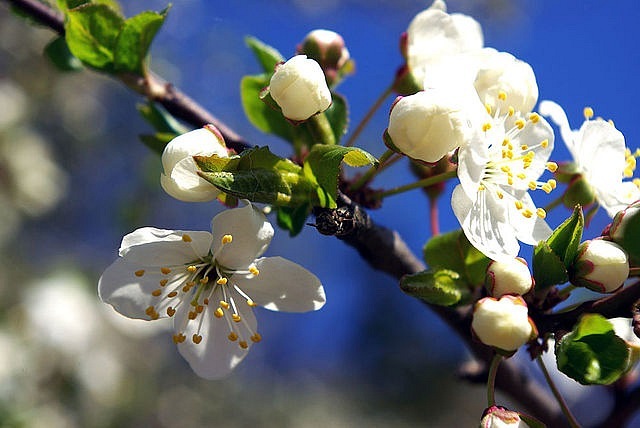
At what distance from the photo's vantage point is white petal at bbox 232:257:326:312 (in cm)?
94

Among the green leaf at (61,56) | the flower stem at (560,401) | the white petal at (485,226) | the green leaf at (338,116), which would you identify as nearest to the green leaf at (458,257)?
the white petal at (485,226)

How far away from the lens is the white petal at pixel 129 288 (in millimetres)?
1001

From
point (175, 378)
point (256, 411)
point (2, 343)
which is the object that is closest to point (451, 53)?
point (2, 343)

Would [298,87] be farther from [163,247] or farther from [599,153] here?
[599,153]

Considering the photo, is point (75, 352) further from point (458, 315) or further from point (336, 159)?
point (336, 159)

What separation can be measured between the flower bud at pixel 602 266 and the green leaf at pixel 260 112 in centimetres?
53

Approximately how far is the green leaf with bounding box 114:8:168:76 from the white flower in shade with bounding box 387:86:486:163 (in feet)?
1.55

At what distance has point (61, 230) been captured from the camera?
15.2ft

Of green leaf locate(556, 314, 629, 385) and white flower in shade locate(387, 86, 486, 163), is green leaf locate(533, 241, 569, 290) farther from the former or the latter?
white flower in shade locate(387, 86, 486, 163)

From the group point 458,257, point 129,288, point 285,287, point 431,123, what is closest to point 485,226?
point 458,257

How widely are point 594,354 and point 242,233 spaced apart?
0.47 metres

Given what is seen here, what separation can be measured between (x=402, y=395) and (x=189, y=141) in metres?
6.59

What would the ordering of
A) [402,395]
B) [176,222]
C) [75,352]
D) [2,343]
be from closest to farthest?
1. [2,343]
2. [75,352]
3. [176,222]
4. [402,395]

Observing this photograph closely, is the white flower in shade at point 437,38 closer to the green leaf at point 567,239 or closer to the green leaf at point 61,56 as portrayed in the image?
the green leaf at point 567,239
